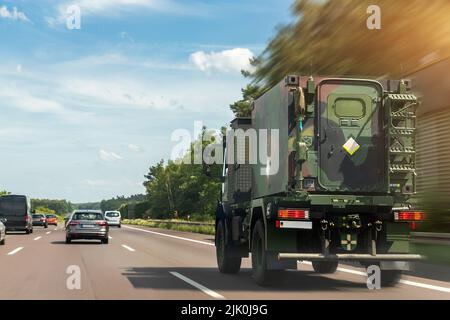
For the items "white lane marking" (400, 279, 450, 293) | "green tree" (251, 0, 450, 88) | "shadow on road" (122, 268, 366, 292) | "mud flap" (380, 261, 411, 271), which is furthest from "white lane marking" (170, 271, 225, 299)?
"green tree" (251, 0, 450, 88)

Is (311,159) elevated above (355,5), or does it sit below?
below

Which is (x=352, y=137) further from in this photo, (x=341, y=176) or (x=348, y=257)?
(x=348, y=257)

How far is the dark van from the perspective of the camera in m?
38.4

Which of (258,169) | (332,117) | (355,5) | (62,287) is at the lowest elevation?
(62,287)

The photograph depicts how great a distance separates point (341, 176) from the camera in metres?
10.7

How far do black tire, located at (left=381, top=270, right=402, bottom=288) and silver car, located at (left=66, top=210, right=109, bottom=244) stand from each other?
16547 mm

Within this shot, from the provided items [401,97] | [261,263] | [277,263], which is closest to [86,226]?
Answer: [261,263]

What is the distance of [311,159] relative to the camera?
10578 mm

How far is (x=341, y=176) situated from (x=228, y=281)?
317 centimetres

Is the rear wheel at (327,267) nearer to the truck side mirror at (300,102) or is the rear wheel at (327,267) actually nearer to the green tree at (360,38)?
the truck side mirror at (300,102)
